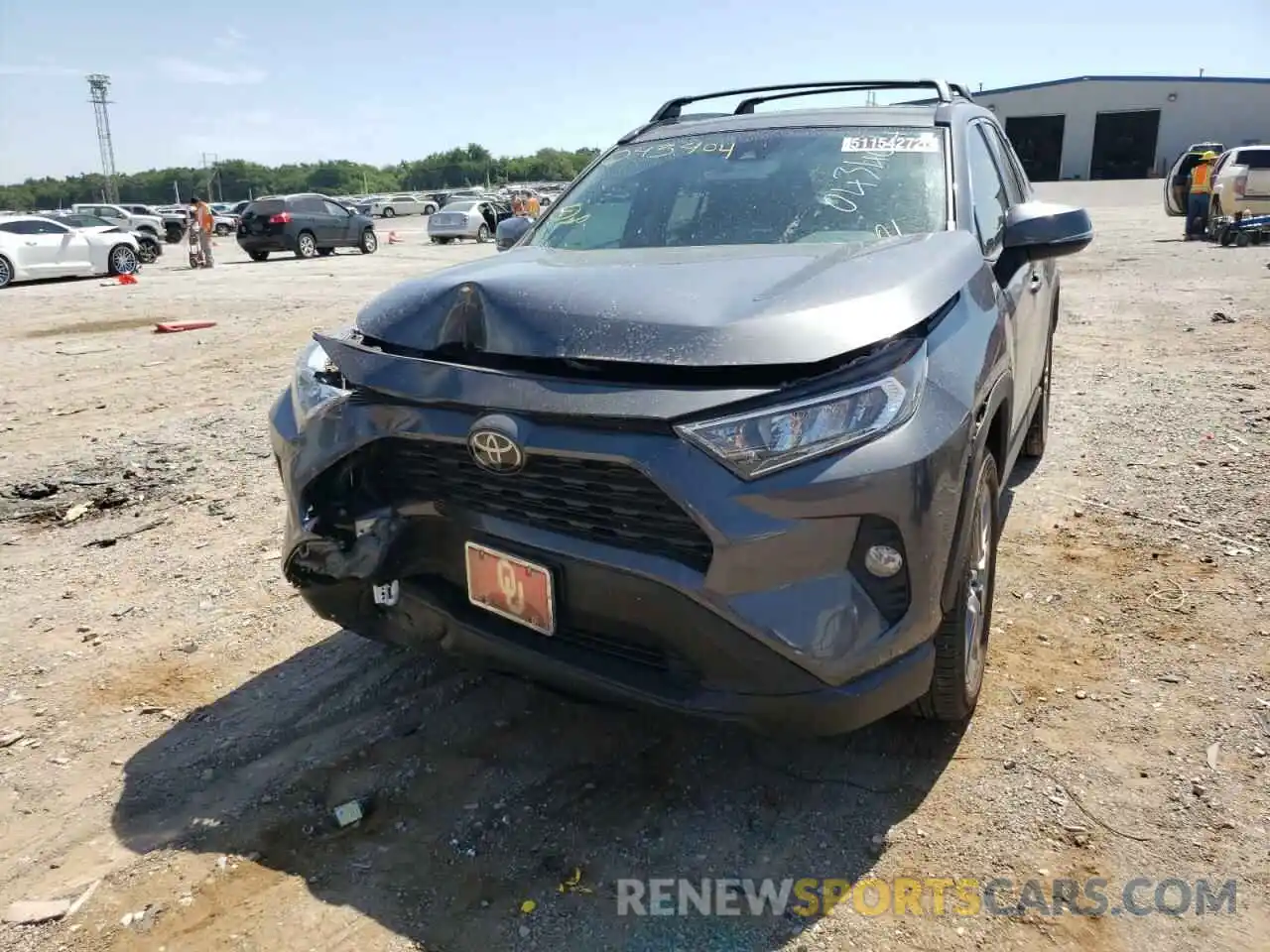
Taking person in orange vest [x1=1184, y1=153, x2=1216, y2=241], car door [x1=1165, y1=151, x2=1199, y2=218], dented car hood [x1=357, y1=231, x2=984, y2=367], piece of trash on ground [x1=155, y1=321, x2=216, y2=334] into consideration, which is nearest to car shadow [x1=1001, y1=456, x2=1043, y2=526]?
dented car hood [x1=357, y1=231, x2=984, y2=367]

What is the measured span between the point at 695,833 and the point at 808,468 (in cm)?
106

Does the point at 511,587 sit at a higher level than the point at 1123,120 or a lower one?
lower

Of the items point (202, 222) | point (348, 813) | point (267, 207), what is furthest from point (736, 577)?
point (267, 207)

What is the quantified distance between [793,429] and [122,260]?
2179 centimetres

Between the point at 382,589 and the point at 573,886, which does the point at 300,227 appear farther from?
the point at 573,886

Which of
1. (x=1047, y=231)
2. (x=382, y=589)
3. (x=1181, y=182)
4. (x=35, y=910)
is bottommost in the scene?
(x=35, y=910)

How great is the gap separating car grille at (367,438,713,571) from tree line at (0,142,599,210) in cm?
9303

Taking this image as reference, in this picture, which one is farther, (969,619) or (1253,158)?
(1253,158)

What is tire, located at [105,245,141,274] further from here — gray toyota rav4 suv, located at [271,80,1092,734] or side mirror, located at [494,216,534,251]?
gray toyota rav4 suv, located at [271,80,1092,734]

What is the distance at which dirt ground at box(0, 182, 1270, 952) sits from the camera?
7.10ft

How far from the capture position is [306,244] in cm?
2431

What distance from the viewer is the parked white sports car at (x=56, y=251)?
1814 cm

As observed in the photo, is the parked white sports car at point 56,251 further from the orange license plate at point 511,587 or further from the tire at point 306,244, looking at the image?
the orange license plate at point 511,587

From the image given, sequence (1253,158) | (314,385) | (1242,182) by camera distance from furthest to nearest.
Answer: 1. (1253,158)
2. (1242,182)
3. (314,385)
